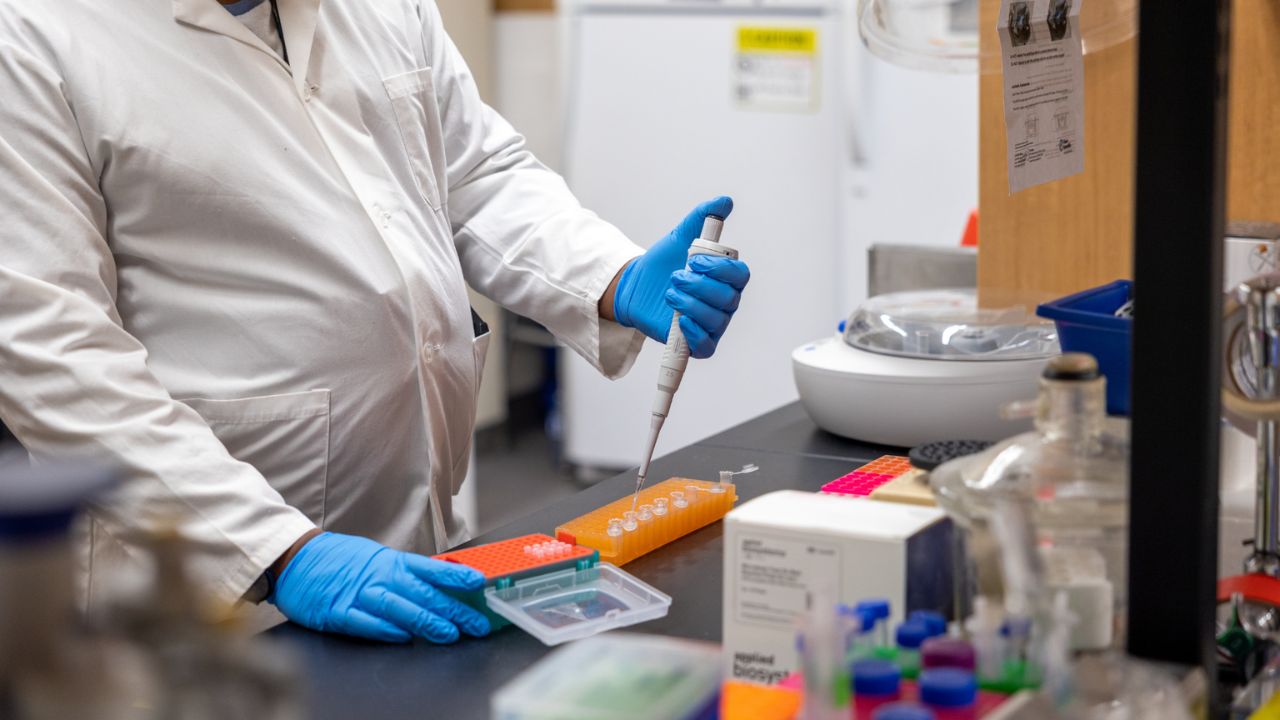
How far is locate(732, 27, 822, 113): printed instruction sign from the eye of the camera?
340 centimetres

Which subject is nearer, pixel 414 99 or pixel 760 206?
pixel 414 99

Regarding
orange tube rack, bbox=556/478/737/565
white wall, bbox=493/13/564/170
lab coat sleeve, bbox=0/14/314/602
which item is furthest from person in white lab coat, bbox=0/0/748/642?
white wall, bbox=493/13/564/170

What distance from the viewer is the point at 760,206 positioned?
3518 mm

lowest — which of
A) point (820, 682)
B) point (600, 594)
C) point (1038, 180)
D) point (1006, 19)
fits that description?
point (600, 594)

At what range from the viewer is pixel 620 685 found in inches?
23.2

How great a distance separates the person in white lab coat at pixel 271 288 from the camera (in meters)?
1.18

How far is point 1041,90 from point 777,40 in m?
2.27

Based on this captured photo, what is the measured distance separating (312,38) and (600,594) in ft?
2.41

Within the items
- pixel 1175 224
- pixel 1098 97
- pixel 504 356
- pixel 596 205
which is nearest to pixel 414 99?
pixel 1098 97

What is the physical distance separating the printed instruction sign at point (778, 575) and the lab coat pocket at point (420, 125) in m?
0.84

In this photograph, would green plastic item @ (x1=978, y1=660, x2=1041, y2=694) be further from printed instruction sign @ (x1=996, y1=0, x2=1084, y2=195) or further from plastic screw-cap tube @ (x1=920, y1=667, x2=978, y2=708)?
printed instruction sign @ (x1=996, y1=0, x2=1084, y2=195)

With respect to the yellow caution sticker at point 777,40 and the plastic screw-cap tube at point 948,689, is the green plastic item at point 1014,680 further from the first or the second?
the yellow caution sticker at point 777,40

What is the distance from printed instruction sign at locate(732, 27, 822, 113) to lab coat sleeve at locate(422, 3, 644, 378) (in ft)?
5.74

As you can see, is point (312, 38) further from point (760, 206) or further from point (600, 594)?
point (760, 206)
